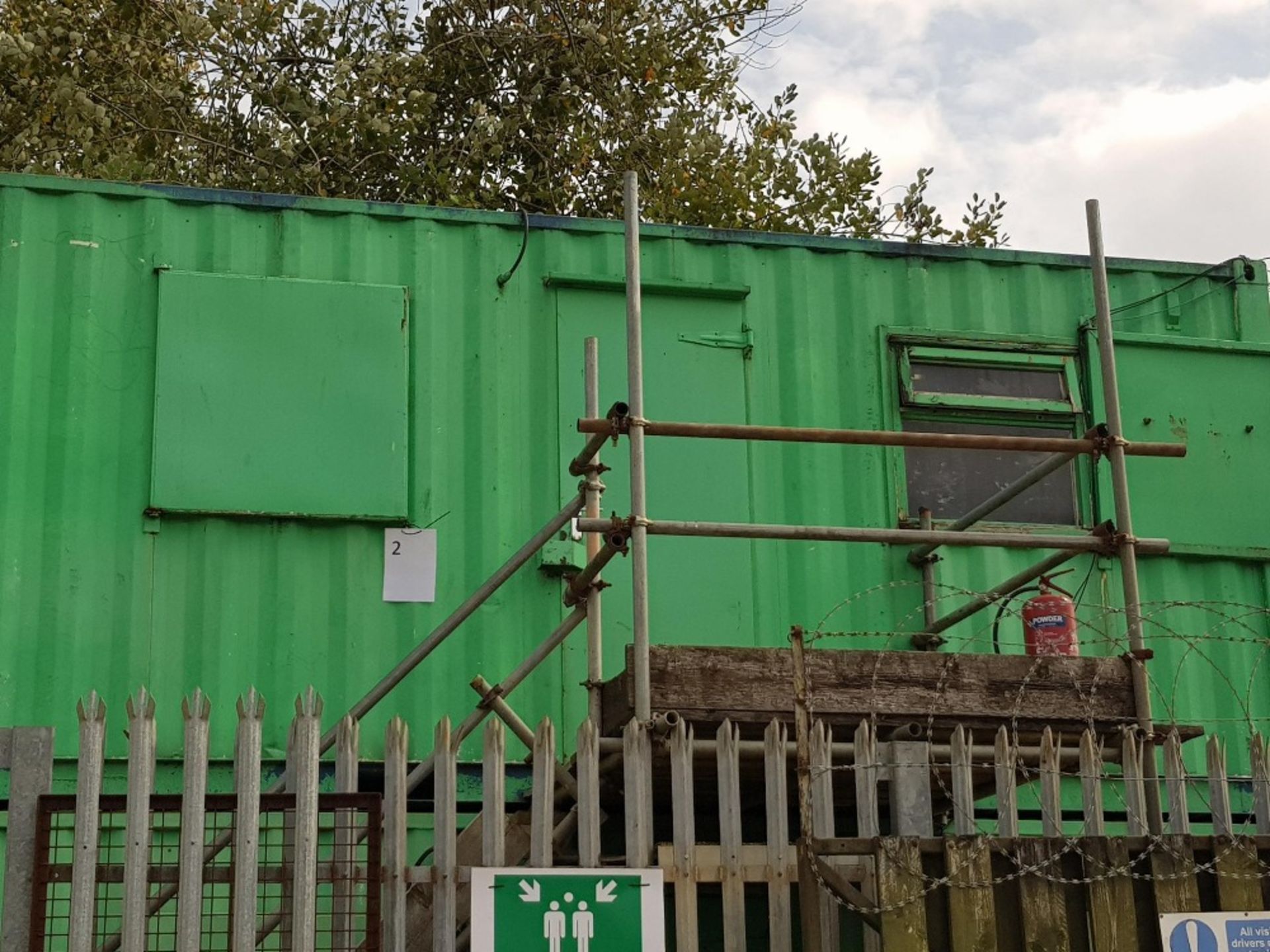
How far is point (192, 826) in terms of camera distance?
7.12 metres

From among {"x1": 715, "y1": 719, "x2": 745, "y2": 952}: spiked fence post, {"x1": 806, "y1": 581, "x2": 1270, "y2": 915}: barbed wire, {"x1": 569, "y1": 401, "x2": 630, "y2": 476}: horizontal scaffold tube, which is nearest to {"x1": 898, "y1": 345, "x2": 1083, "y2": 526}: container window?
{"x1": 806, "y1": 581, "x2": 1270, "y2": 915}: barbed wire

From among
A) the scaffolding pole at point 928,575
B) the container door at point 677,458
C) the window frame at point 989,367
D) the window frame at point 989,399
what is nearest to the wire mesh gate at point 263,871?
Answer: the container door at point 677,458

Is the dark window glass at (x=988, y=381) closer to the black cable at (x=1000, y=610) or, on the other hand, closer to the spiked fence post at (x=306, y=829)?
the black cable at (x=1000, y=610)

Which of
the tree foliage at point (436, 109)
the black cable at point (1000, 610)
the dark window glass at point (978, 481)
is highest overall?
the tree foliage at point (436, 109)

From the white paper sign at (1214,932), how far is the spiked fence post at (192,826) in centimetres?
368

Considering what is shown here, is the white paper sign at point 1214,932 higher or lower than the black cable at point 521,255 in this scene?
lower

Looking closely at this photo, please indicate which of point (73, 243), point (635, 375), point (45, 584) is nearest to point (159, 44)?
point (73, 243)

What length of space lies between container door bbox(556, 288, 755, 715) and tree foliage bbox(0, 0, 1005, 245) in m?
7.13

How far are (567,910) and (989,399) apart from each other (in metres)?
4.69

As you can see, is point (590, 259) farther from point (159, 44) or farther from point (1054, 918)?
point (159, 44)

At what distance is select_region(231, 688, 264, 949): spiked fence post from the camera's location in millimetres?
7078

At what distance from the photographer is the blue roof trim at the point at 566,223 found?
10266mm

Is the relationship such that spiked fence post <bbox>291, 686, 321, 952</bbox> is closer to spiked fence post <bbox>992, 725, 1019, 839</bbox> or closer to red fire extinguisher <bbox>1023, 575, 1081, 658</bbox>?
spiked fence post <bbox>992, 725, 1019, 839</bbox>

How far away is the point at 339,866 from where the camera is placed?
750 centimetres
